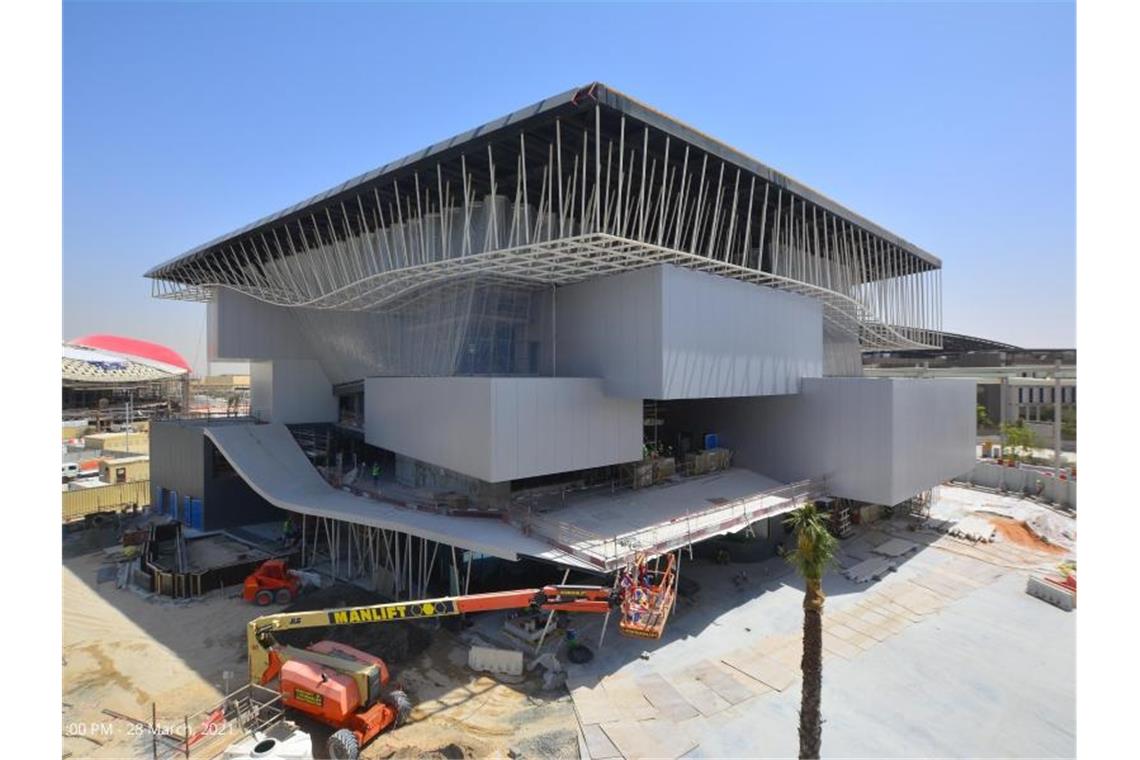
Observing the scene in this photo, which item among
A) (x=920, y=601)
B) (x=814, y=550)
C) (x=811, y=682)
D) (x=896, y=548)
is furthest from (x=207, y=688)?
(x=896, y=548)

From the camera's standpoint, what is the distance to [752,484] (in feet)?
88.0

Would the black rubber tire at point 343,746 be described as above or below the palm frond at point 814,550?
below

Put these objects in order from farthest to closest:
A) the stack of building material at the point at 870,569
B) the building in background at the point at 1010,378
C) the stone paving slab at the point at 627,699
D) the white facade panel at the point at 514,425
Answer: the building in background at the point at 1010,378 → the stack of building material at the point at 870,569 → the white facade panel at the point at 514,425 → the stone paving slab at the point at 627,699

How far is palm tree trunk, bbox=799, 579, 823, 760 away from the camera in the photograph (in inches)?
380

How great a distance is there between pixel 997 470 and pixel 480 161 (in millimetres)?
42764

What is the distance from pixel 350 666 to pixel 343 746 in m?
2.32

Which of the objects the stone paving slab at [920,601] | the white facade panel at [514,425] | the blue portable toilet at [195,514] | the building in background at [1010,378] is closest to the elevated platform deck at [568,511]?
the white facade panel at [514,425]

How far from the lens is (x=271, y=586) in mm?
21578

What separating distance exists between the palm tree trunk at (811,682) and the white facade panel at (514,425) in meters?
12.1

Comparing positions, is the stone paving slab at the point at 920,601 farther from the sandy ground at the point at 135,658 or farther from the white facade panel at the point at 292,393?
the white facade panel at the point at 292,393

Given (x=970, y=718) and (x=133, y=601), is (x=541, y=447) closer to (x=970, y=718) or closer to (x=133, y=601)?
(x=970, y=718)

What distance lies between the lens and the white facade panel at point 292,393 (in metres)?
35.2

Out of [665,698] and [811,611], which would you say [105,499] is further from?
[811,611]

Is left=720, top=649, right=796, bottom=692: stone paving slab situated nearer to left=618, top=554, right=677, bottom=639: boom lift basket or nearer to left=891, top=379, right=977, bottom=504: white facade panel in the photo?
left=618, top=554, right=677, bottom=639: boom lift basket
